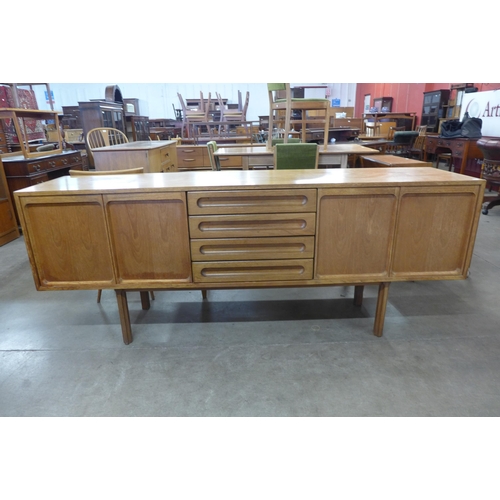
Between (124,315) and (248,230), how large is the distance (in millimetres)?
817

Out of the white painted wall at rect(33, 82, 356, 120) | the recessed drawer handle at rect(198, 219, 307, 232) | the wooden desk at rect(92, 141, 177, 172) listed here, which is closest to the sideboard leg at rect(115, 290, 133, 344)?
the recessed drawer handle at rect(198, 219, 307, 232)

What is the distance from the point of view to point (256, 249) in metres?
1.71

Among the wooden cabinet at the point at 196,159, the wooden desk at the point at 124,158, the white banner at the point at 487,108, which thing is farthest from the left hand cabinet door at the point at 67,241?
the white banner at the point at 487,108

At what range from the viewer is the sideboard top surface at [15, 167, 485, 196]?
158 centimetres

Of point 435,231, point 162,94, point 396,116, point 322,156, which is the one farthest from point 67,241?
point 162,94

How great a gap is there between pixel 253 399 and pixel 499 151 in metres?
4.24

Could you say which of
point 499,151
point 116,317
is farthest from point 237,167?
point 116,317

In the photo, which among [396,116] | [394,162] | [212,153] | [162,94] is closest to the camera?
[394,162]

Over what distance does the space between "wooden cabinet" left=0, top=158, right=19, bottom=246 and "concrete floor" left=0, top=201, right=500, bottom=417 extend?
1367 mm

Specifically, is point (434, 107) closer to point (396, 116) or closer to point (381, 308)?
point (396, 116)

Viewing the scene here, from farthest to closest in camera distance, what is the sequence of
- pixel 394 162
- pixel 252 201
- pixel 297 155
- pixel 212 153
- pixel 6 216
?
pixel 212 153, pixel 6 216, pixel 297 155, pixel 394 162, pixel 252 201

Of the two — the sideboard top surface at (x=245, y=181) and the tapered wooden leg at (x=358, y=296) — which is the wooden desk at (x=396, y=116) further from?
the sideboard top surface at (x=245, y=181)

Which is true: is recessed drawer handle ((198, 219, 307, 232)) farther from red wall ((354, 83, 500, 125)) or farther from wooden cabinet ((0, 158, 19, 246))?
red wall ((354, 83, 500, 125))

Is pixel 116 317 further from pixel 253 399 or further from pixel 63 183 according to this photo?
pixel 253 399
